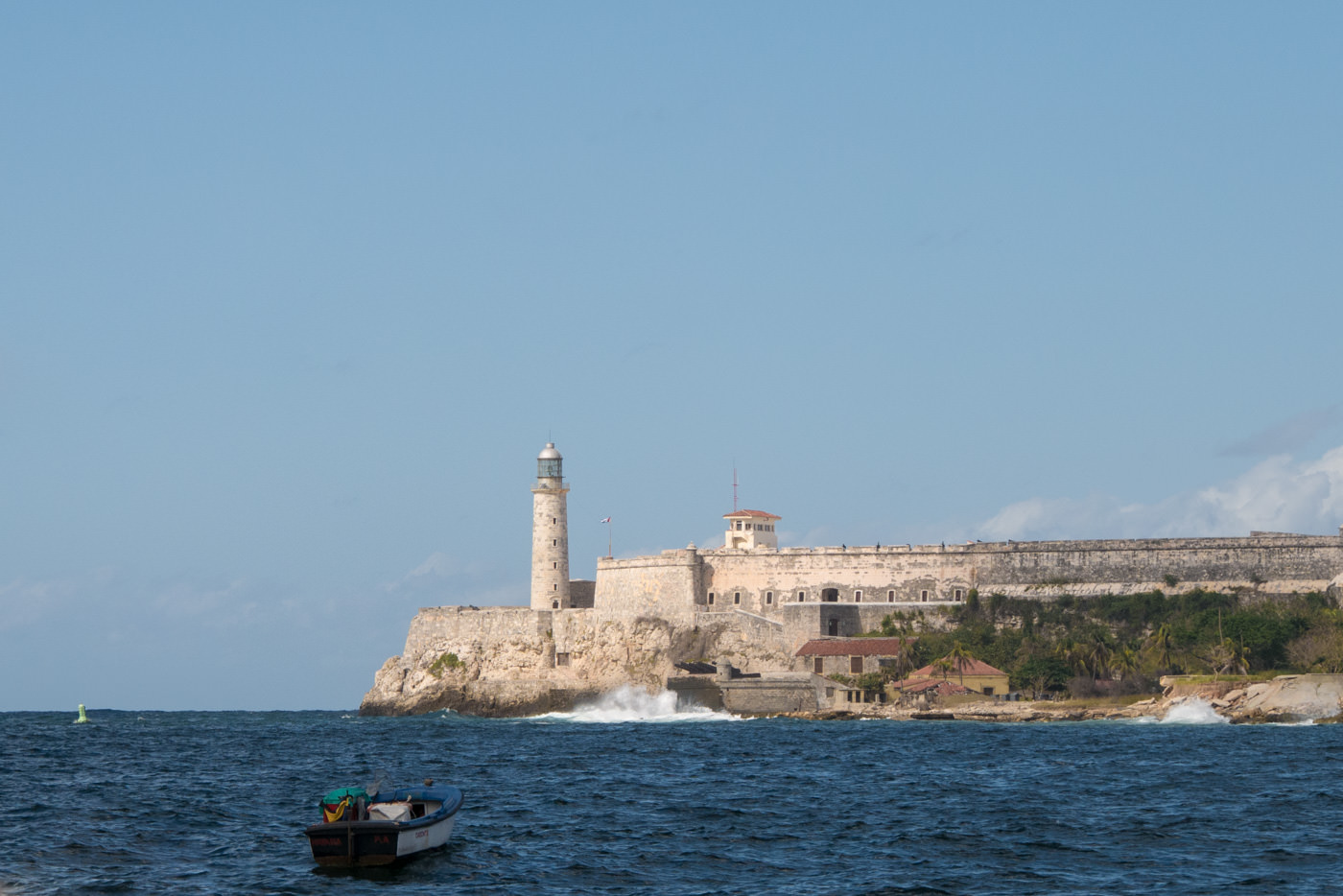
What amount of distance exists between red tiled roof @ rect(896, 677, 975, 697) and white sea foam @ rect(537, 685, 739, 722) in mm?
7278

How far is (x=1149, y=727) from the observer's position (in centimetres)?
5656

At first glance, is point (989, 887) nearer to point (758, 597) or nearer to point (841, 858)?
point (841, 858)

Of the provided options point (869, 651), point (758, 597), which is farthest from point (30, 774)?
point (758, 597)

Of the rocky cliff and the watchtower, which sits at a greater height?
the watchtower

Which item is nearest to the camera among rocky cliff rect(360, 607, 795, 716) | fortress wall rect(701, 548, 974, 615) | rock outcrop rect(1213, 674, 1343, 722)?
rock outcrop rect(1213, 674, 1343, 722)

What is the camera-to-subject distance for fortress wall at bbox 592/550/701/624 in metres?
76.8

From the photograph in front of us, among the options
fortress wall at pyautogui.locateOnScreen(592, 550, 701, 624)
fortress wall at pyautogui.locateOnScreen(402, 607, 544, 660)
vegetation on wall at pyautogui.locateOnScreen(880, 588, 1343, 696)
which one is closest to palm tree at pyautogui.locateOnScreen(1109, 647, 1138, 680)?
vegetation on wall at pyautogui.locateOnScreen(880, 588, 1343, 696)

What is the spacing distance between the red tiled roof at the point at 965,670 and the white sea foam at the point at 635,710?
25.8ft

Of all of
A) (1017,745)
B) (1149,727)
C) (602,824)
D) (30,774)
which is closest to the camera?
(602,824)

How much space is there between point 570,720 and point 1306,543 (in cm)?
3154

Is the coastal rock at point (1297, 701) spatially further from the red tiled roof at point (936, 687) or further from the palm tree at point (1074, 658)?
the red tiled roof at point (936, 687)

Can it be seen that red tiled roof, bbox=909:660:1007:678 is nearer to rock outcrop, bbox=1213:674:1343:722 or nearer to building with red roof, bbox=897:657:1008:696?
building with red roof, bbox=897:657:1008:696

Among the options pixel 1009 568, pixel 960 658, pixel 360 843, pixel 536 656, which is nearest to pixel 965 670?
pixel 960 658

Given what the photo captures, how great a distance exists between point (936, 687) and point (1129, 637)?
931cm
